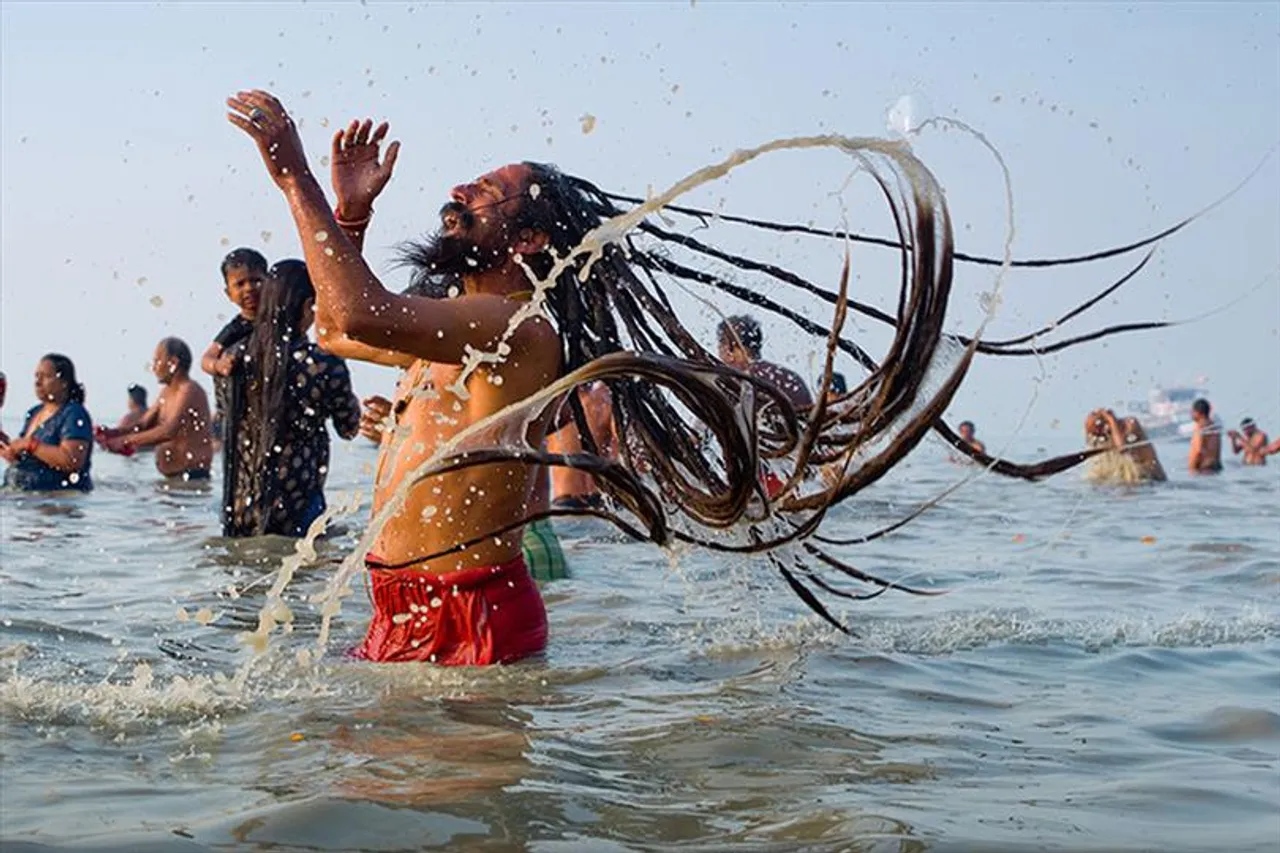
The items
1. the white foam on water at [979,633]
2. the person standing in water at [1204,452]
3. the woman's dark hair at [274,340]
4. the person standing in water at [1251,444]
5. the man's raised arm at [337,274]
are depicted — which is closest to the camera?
the man's raised arm at [337,274]

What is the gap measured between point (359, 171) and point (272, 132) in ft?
1.01

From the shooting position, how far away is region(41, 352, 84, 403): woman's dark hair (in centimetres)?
1263

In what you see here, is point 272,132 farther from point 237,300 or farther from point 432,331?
point 237,300

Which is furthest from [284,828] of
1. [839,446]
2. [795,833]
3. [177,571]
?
[177,571]

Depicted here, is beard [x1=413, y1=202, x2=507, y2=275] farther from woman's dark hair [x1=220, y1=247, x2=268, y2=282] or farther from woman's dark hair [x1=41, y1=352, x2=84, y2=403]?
woman's dark hair [x1=41, y1=352, x2=84, y2=403]

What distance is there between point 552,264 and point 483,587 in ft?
3.10

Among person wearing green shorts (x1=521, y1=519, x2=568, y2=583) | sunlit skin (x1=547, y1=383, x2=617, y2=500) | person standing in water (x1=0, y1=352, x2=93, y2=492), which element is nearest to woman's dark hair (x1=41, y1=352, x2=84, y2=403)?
person standing in water (x1=0, y1=352, x2=93, y2=492)

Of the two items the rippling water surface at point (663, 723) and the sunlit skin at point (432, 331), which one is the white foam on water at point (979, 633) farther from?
the sunlit skin at point (432, 331)

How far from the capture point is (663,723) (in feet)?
14.9

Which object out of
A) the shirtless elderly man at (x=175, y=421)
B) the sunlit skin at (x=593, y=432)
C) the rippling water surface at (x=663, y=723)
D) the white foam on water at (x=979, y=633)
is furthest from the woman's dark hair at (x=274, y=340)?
the shirtless elderly man at (x=175, y=421)

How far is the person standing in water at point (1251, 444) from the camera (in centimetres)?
2095

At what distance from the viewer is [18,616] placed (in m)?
6.55

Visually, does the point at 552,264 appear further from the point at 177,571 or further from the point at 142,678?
the point at 177,571

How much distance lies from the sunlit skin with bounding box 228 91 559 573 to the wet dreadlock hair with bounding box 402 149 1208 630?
0.12m
